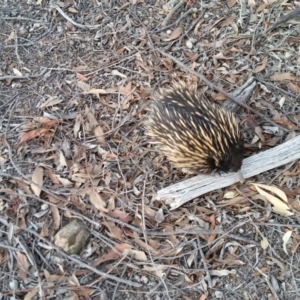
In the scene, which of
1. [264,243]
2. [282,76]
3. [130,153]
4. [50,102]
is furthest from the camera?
[50,102]

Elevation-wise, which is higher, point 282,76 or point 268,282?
point 282,76

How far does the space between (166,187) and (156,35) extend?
4.50 ft

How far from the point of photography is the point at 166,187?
3027 millimetres

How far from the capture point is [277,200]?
2.87 metres

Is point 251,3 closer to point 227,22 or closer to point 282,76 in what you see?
point 227,22

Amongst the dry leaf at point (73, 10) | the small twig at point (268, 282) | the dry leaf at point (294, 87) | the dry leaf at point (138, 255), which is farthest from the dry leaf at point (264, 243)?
the dry leaf at point (73, 10)

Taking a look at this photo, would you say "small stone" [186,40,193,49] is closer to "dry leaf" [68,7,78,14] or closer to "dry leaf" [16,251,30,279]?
"dry leaf" [68,7,78,14]

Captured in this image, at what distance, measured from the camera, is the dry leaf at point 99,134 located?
329cm

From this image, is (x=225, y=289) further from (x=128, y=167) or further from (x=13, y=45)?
(x=13, y=45)

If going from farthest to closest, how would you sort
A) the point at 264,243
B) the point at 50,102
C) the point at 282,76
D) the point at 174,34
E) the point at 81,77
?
the point at 174,34 → the point at 81,77 → the point at 50,102 → the point at 282,76 → the point at 264,243

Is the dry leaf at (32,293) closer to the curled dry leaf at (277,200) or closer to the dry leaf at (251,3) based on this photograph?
the curled dry leaf at (277,200)

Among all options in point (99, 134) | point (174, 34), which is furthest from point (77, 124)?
point (174, 34)

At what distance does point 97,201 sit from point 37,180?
453 mm

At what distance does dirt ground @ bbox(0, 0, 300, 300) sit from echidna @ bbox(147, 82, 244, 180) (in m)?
0.25
